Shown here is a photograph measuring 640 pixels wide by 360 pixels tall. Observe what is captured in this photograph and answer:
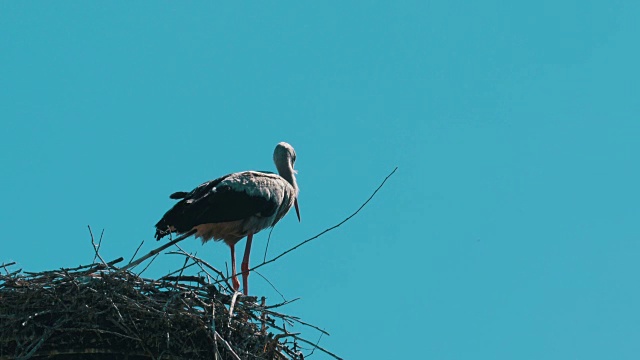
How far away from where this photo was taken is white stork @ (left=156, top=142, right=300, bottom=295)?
35.6 feet

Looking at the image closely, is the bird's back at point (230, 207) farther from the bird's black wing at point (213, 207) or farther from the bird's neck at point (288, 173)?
the bird's neck at point (288, 173)

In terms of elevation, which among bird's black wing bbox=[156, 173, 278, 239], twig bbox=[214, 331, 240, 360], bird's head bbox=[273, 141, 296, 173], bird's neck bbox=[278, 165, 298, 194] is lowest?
twig bbox=[214, 331, 240, 360]

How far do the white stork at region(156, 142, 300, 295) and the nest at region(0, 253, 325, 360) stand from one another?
115 inches

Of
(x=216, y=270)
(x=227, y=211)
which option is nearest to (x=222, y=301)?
(x=216, y=270)

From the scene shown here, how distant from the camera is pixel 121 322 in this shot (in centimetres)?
743

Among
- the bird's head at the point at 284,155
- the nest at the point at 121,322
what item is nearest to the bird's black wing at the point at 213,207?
the bird's head at the point at 284,155

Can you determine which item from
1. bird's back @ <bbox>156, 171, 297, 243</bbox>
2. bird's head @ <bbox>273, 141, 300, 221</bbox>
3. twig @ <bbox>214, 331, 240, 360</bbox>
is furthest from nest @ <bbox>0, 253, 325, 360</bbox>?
bird's head @ <bbox>273, 141, 300, 221</bbox>

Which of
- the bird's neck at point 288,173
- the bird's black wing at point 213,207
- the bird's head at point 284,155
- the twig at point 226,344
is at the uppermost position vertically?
the bird's head at point 284,155

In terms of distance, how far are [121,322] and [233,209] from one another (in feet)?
12.9

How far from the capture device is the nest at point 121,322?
7383 mm

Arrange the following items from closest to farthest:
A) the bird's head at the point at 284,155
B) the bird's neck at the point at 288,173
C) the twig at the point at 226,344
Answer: the twig at the point at 226,344
the bird's neck at the point at 288,173
the bird's head at the point at 284,155

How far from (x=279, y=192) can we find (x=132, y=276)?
4.23 metres

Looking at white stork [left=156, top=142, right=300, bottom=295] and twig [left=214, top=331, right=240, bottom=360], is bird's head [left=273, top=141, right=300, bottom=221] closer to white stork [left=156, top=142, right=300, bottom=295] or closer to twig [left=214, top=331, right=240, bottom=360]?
white stork [left=156, top=142, right=300, bottom=295]

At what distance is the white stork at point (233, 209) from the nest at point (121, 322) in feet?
9.61
